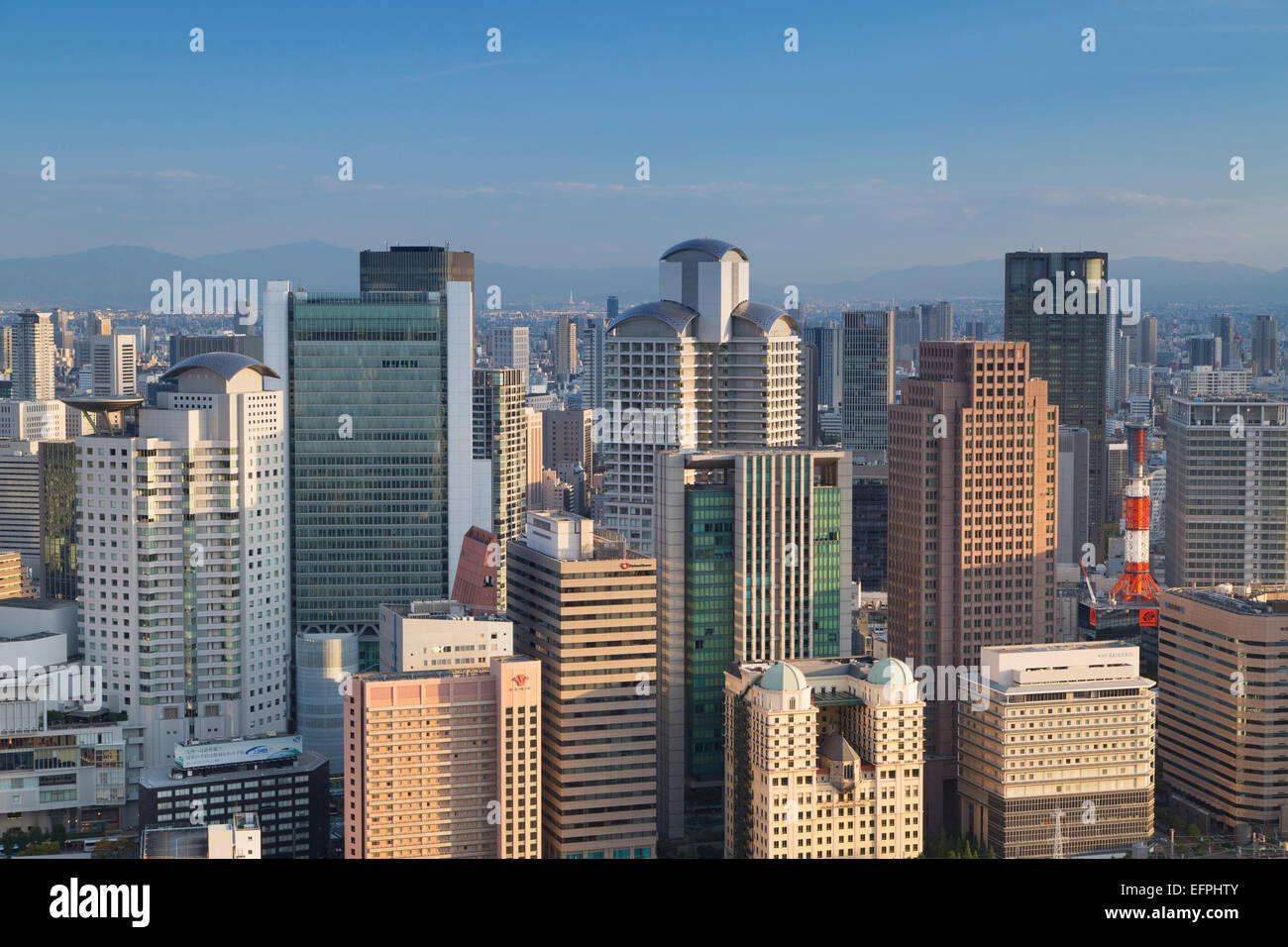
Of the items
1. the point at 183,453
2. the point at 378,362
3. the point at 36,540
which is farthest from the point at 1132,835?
the point at 36,540

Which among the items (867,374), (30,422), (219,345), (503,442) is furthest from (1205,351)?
(30,422)

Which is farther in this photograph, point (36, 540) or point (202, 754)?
point (36, 540)

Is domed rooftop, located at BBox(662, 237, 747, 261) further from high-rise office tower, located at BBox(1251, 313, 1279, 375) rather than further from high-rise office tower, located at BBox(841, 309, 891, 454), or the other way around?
high-rise office tower, located at BBox(841, 309, 891, 454)

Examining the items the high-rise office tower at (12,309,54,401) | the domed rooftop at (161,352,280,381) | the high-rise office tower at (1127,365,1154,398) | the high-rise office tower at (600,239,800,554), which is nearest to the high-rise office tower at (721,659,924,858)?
the high-rise office tower at (600,239,800,554)

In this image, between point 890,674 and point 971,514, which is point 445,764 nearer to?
point 890,674
